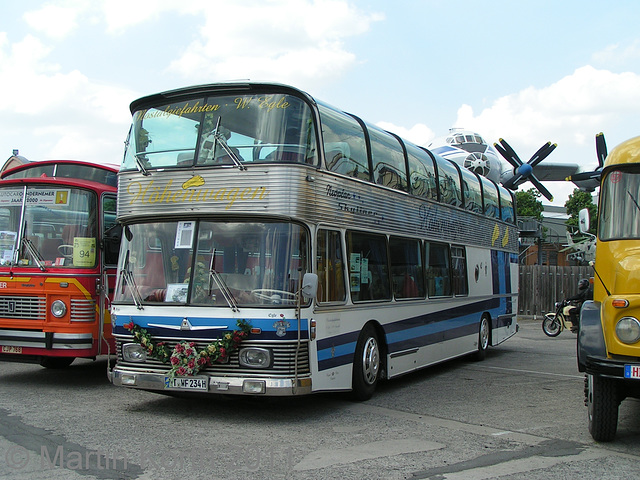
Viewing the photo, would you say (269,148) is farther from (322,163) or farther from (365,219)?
(365,219)

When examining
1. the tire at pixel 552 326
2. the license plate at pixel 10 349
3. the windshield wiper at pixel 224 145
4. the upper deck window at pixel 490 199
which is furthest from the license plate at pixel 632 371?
the tire at pixel 552 326

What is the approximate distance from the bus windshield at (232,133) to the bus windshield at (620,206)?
10.8 feet

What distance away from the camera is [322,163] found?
8547mm

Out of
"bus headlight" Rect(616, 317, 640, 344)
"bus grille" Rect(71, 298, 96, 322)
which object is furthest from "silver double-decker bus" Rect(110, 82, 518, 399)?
"bus headlight" Rect(616, 317, 640, 344)

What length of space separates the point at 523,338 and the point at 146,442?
54.0ft

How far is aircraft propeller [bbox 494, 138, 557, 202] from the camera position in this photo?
119 feet

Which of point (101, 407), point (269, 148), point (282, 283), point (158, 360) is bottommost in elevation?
point (101, 407)

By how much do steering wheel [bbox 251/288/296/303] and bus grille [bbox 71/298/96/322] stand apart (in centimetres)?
336

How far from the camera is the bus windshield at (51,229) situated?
10039mm

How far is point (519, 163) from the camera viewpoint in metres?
37.0

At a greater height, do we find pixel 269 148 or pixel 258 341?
pixel 269 148

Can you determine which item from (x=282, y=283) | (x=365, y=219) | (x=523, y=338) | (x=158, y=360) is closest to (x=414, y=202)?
(x=365, y=219)

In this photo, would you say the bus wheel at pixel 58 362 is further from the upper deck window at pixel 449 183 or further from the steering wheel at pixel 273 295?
the upper deck window at pixel 449 183

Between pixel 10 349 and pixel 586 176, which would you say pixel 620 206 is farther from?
pixel 10 349
